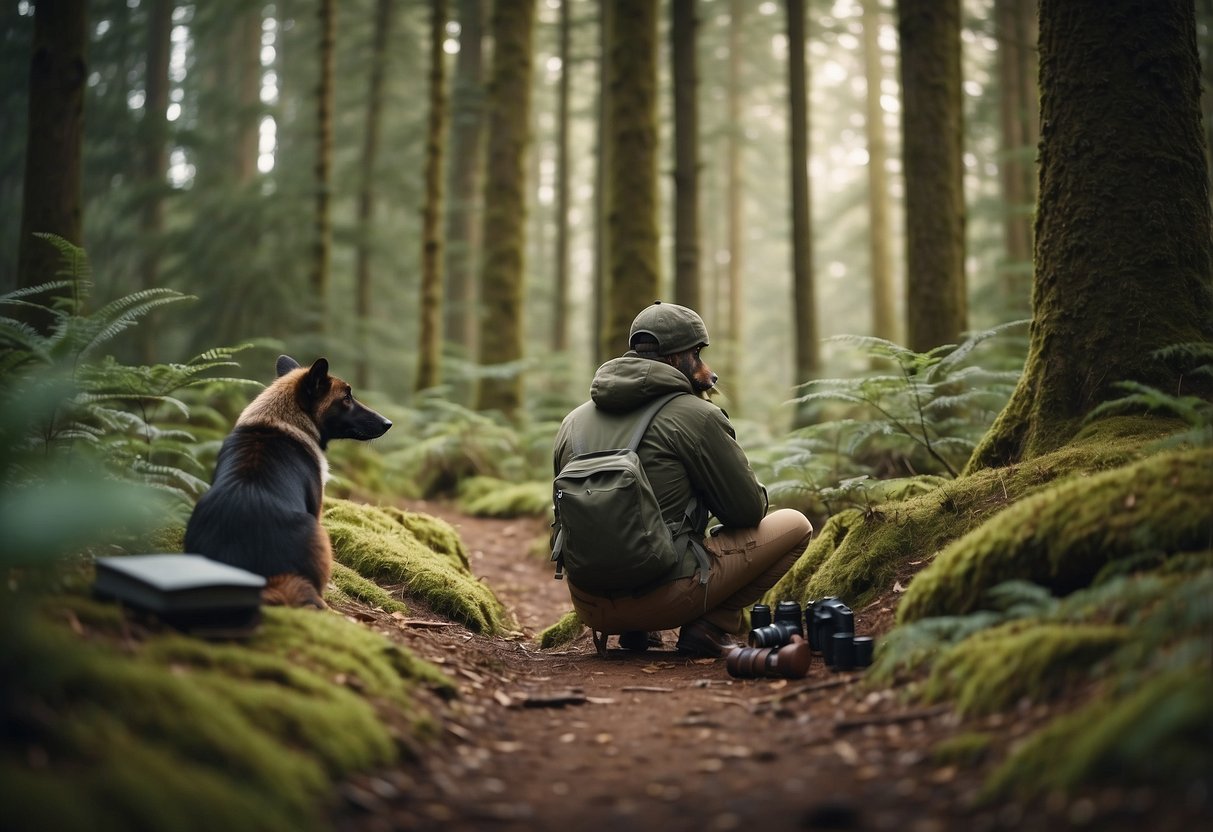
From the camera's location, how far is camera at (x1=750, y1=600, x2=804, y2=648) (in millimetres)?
4977

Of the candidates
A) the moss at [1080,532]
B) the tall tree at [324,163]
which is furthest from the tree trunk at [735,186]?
the moss at [1080,532]

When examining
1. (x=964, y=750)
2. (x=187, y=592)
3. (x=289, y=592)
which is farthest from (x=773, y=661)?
(x=187, y=592)

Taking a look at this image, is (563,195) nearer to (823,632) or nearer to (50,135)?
(50,135)

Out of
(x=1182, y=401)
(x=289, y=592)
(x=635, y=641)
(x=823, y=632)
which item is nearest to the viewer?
(x=1182, y=401)

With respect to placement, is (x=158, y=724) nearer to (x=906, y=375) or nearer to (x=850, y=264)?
(x=906, y=375)

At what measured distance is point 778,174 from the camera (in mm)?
39375

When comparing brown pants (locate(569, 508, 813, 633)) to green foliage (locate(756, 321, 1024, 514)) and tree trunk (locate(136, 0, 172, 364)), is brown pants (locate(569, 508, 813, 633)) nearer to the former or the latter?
green foliage (locate(756, 321, 1024, 514))

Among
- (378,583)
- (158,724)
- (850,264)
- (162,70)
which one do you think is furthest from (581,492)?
(850,264)

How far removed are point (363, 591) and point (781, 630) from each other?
2725 mm

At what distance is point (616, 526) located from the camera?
5270 mm

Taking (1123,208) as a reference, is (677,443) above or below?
below

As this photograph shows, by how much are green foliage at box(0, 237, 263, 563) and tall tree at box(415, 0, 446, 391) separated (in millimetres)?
8564

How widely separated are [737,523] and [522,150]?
464 inches

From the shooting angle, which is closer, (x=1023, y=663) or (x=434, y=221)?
(x=1023, y=663)
